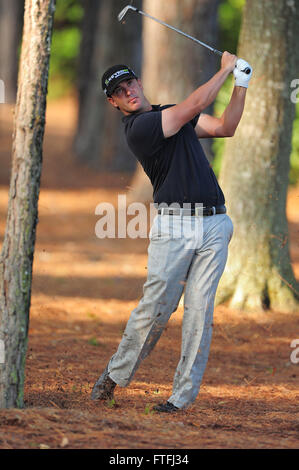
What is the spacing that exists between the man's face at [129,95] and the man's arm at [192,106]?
30cm

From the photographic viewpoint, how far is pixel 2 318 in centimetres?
487

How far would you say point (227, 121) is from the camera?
193 inches

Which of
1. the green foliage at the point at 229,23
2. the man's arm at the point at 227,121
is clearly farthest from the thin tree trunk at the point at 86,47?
the man's arm at the point at 227,121

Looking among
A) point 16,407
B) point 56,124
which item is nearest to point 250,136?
point 16,407

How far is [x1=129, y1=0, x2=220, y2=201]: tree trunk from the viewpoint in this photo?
11922mm

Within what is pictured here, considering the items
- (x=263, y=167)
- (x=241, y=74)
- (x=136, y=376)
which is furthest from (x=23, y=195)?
(x=263, y=167)

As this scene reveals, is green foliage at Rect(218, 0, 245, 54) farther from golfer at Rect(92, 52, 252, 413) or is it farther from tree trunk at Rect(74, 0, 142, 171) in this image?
golfer at Rect(92, 52, 252, 413)

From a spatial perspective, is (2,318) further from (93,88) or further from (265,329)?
(93,88)

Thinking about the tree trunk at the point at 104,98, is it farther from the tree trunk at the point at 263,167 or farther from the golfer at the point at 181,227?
the golfer at the point at 181,227

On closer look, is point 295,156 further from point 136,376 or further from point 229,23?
point 136,376

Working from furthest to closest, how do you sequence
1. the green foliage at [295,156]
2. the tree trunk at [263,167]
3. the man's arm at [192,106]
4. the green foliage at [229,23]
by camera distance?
the green foliage at [229,23] < the green foliage at [295,156] < the tree trunk at [263,167] < the man's arm at [192,106]

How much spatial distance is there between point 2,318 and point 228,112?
1.95 metres

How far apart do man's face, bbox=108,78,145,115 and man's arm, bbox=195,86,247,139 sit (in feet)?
1.52

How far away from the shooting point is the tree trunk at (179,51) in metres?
11.9
